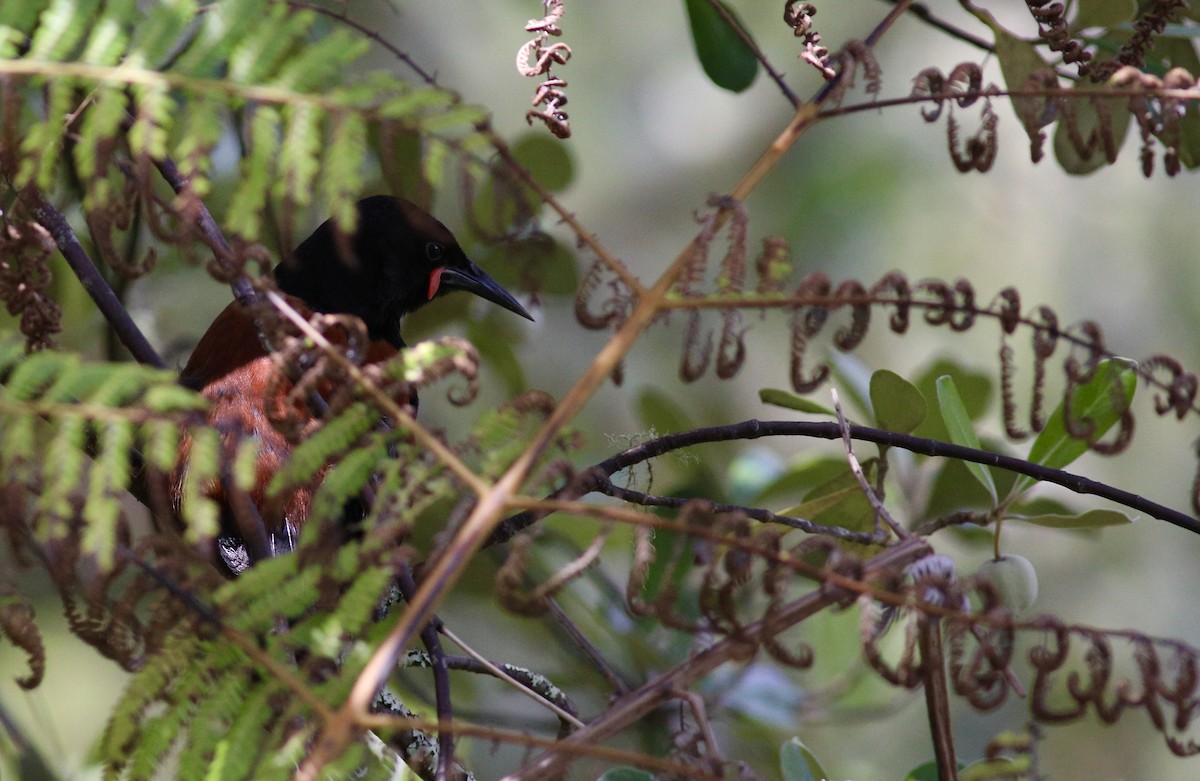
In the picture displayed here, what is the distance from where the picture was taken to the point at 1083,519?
5.96 ft

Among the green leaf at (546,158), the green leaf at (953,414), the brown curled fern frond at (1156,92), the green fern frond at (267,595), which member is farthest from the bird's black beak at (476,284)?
the green fern frond at (267,595)

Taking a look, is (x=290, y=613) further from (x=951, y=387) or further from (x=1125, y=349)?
(x=1125, y=349)

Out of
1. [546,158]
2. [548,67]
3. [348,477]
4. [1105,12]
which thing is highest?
[1105,12]

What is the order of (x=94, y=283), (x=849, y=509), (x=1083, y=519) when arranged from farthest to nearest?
1. (x=849, y=509)
2. (x=1083, y=519)
3. (x=94, y=283)

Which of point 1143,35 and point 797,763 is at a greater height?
point 1143,35

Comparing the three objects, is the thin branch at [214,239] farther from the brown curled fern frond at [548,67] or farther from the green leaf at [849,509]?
the green leaf at [849,509]

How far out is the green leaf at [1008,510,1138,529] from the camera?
1787 millimetres

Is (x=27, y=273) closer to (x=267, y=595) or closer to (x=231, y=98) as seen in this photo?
(x=231, y=98)

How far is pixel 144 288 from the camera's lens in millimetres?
3355

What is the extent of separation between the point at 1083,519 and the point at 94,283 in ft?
4.51

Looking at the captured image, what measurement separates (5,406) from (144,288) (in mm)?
2537

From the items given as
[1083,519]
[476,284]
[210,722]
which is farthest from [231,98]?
[476,284]

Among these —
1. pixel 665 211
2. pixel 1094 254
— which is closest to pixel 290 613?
pixel 665 211

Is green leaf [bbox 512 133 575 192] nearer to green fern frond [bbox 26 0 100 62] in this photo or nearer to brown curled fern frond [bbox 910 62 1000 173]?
brown curled fern frond [bbox 910 62 1000 173]
